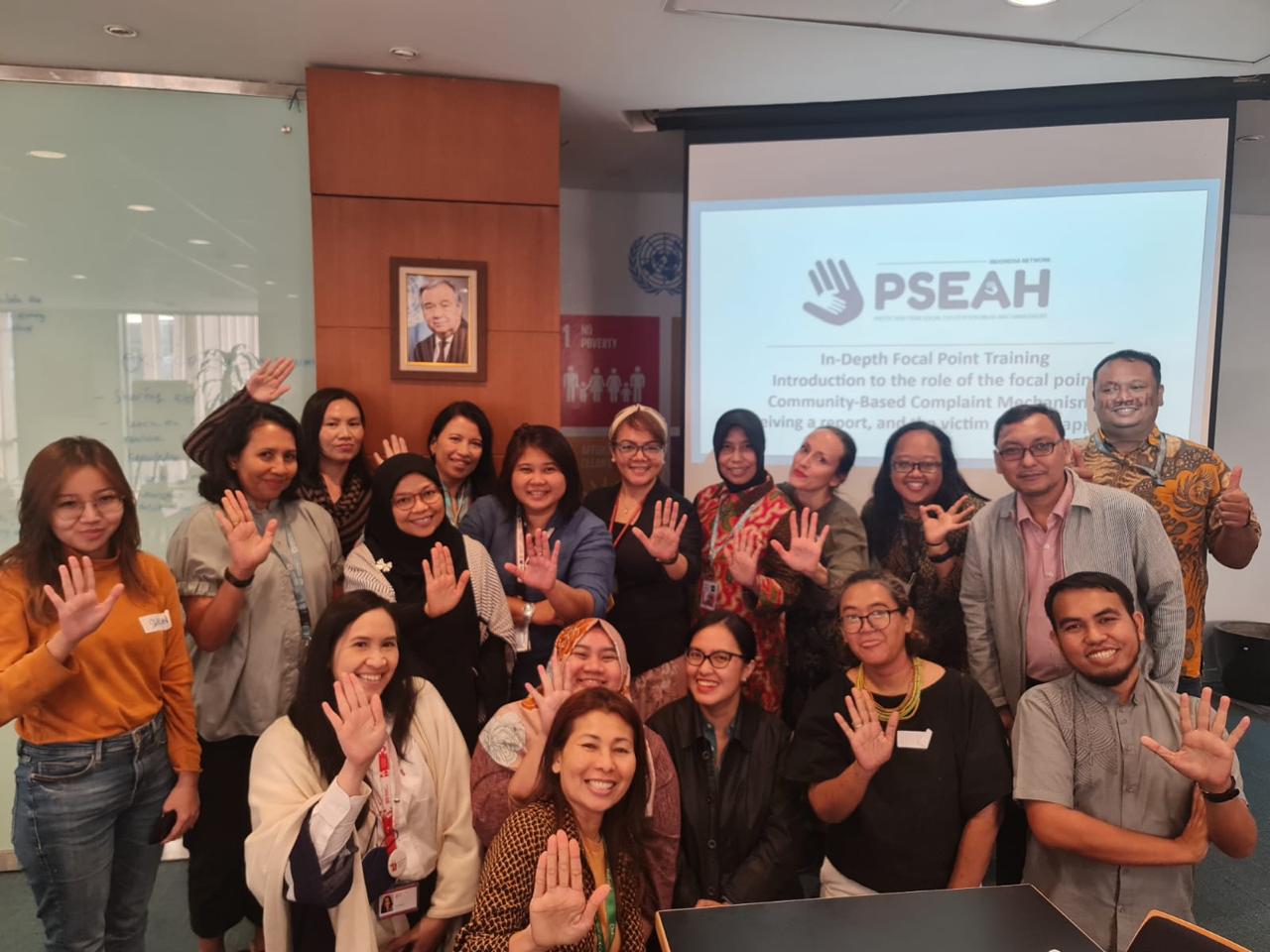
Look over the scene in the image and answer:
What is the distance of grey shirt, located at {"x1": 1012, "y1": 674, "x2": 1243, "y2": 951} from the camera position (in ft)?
6.48

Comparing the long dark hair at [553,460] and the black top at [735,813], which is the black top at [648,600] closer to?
the long dark hair at [553,460]

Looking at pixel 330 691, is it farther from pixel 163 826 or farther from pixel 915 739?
pixel 915 739

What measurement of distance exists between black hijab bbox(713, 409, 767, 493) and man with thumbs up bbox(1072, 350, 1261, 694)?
1210mm

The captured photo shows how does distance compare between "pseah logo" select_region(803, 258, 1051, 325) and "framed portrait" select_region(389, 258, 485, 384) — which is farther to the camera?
"pseah logo" select_region(803, 258, 1051, 325)

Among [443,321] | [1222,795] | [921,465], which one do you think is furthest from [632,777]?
[443,321]

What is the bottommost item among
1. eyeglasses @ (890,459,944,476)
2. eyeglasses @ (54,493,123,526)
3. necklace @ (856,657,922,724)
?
necklace @ (856,657,922,724)

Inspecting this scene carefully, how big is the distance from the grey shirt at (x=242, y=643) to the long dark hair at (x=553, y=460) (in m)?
0.69

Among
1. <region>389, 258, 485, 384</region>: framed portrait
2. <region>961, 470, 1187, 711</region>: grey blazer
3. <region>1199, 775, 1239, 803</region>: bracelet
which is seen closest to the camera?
<region>1199, 775, 1239, 803</region>: bracelet

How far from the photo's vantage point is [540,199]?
3355mm

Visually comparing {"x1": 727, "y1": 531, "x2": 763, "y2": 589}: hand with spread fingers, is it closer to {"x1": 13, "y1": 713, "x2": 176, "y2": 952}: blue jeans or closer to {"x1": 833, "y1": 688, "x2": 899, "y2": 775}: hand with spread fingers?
{"x1": 833, "y1": 688, "x2": 899, "y2": 775}: hand with spread fingers

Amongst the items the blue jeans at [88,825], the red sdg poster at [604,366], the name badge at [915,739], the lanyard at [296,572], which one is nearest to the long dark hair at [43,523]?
the blue jeans at [88,825]

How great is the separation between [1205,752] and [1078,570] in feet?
2.37

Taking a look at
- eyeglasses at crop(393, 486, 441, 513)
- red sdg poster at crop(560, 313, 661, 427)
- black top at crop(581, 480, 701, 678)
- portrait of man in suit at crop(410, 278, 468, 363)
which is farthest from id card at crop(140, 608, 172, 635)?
red sdg poster at crop(560, 313, 661, 427)

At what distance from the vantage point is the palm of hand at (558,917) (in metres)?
1.54
